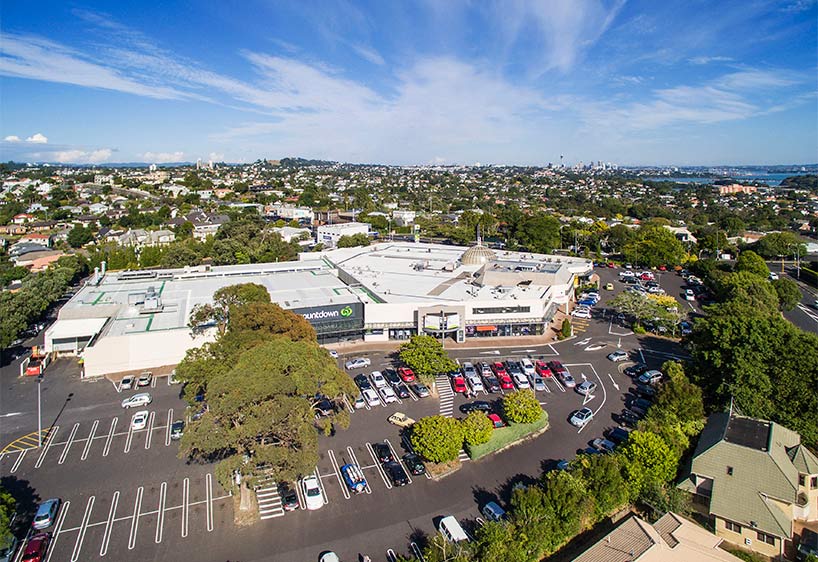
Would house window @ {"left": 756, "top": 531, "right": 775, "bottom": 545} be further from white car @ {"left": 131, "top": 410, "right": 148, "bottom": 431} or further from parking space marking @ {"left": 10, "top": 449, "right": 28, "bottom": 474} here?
parking space marking @ {"left": 10, "top": 449, "right": 28, "bottom": 474}

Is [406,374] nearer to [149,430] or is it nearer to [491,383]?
[491,383]

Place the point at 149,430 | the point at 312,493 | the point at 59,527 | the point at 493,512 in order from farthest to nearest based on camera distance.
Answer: the point at 149,430
the point at 312,493
the point at 493,512
the point at 59,527

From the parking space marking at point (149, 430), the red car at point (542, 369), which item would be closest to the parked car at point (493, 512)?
the red car at point (542, 369)

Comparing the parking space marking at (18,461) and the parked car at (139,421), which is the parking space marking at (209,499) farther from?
the parking space marking at (18,461)

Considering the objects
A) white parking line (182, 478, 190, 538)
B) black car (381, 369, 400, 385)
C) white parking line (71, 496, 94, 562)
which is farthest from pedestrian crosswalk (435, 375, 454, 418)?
white parking line (71, 496, 94, 562)

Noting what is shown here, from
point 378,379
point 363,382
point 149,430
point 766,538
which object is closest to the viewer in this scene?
point 766,538

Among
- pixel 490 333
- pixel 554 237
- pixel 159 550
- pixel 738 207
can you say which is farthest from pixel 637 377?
pixel 738 207

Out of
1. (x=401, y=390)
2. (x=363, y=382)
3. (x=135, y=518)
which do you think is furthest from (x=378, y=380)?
(x=135, y=518)
